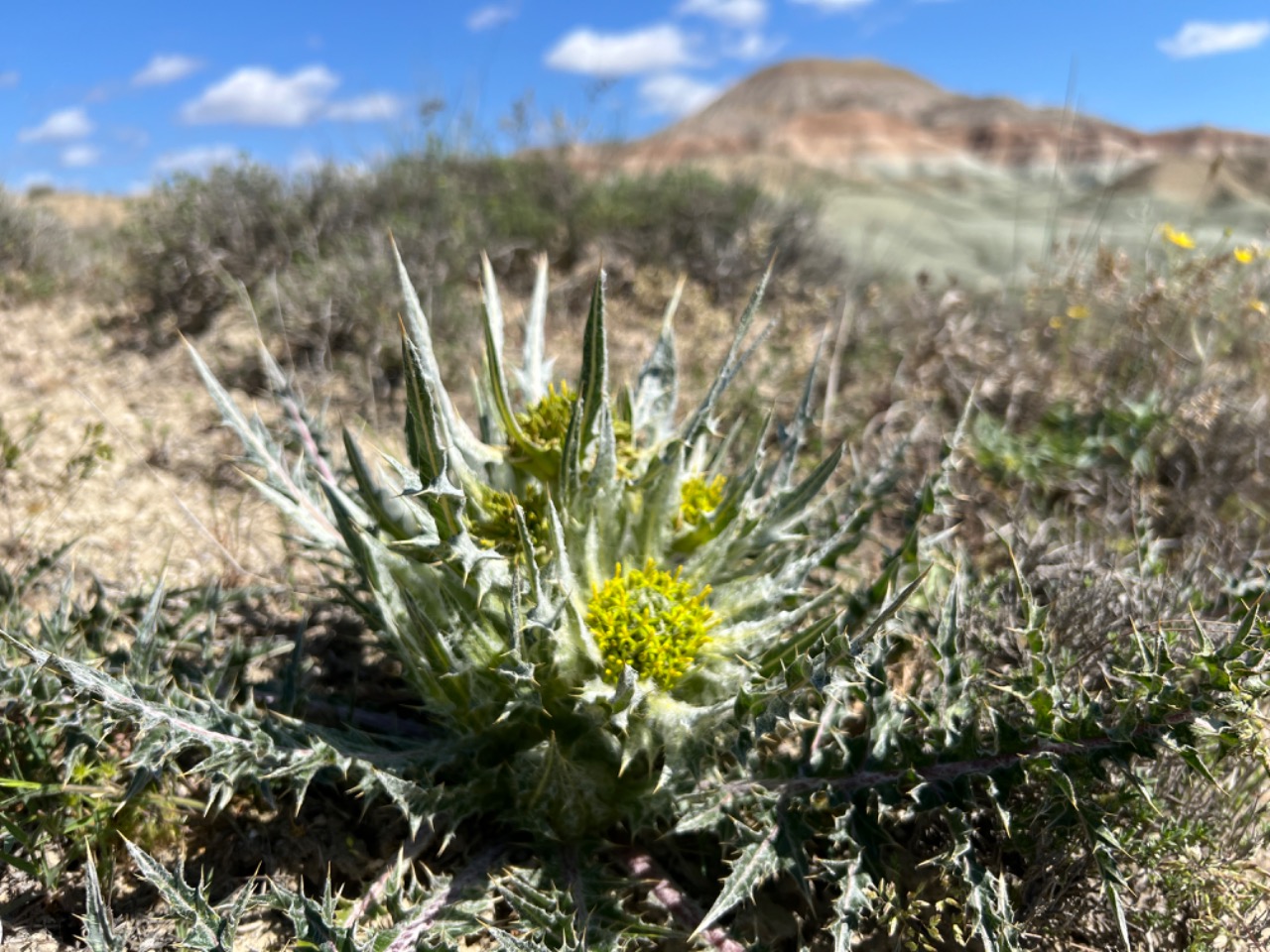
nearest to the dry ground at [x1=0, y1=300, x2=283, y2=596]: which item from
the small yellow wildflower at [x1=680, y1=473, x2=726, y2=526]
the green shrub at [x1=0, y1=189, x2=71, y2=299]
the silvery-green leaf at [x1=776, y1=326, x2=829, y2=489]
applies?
the green shrub at [x1=0, y1=189, x2=71, y2=299]

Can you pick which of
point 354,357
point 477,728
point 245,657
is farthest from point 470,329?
point 477,728

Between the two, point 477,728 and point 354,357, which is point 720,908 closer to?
point 477,728

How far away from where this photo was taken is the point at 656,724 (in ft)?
5.81

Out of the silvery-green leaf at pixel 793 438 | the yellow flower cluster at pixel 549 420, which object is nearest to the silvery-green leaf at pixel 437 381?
the yellow flower cluster at pixel 549 420

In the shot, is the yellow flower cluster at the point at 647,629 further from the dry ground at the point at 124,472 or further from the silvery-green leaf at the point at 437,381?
the dry ground at the point at 124,472

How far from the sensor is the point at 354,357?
162 inches

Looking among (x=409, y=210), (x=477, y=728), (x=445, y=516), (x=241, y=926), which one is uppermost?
(x=409, y=210)

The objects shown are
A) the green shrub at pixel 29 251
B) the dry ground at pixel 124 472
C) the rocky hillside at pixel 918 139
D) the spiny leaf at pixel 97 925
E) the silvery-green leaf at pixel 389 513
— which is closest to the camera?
the spiny leaf at pixel 97 925

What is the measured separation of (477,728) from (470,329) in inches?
108

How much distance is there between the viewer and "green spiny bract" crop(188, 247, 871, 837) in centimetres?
172

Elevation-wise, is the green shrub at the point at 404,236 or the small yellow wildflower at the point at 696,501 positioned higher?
the green shrub at the point at 404,236

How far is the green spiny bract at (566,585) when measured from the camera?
1.72m

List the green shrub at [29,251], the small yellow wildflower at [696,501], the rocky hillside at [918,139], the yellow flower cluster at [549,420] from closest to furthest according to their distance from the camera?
the yellow flower cluster at [549,420], the small yellow wildflower at [696,501], the green shrub at [29,251], the rocky hillside at [918,139]

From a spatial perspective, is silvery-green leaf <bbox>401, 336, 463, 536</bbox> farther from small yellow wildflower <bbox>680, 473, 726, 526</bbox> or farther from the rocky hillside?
the rocky hillside
